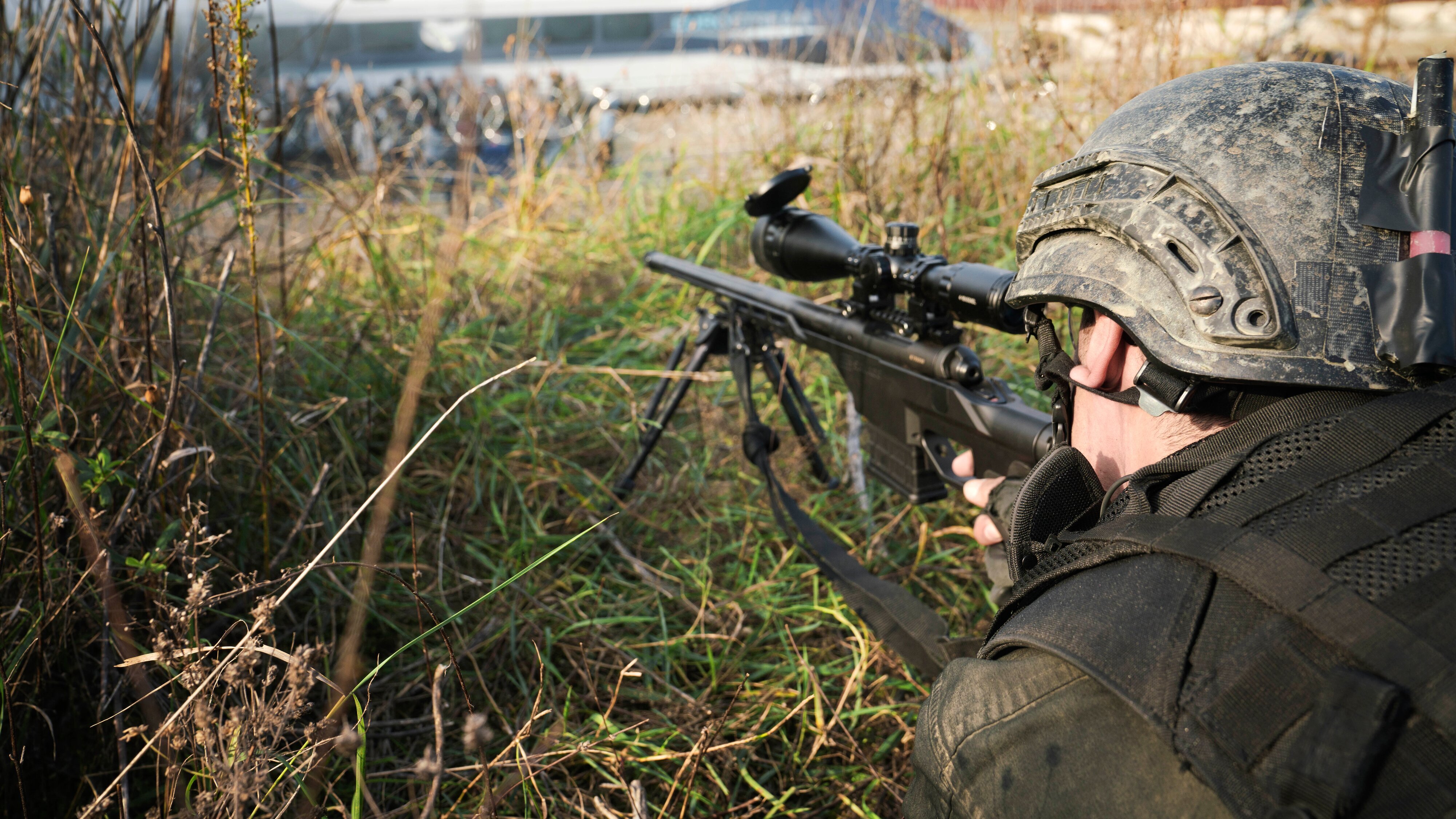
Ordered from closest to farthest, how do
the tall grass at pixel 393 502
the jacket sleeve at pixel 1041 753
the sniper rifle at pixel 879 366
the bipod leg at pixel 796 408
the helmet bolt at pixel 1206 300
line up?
the jacket sleeve at pixel 1041 753 → the helmet bolt at pixel 1206 300 → the tall grass at pixel 393 502 → the sniper rifle at pixel 879 366 → the bipod leg at pixel 796 408

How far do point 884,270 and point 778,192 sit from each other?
0.54 meters

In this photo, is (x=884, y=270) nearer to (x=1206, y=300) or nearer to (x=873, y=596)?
(x=873, y=596)

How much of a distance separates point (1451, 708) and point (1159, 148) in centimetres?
81

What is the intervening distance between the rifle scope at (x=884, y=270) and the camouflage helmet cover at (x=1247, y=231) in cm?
47

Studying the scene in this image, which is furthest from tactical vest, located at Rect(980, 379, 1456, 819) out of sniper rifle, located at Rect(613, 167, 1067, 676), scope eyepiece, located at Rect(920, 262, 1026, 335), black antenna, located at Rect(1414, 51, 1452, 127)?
scope eyepiece, located at Rect(920, 262, 1026, 335)

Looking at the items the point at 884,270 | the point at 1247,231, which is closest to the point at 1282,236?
the point at 1247,231

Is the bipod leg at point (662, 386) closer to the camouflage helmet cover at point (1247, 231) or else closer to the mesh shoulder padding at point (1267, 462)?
the camouflage helmet cover at point (1247, 231)

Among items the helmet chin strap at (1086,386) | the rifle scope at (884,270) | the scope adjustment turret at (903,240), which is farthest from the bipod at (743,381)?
the helmet chin strap at (1086,386)

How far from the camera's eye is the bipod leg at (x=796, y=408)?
3012mm

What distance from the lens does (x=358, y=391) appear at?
10.00 ft

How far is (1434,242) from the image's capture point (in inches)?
43.6

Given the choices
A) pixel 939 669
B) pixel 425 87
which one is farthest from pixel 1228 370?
pixel 425 87

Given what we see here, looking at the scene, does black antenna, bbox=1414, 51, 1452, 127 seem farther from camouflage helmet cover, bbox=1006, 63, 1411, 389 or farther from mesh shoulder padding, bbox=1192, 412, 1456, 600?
mesh shoulder padding, bbox=1192, 412, 1456, 600

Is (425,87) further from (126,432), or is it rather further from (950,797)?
(950,797)
